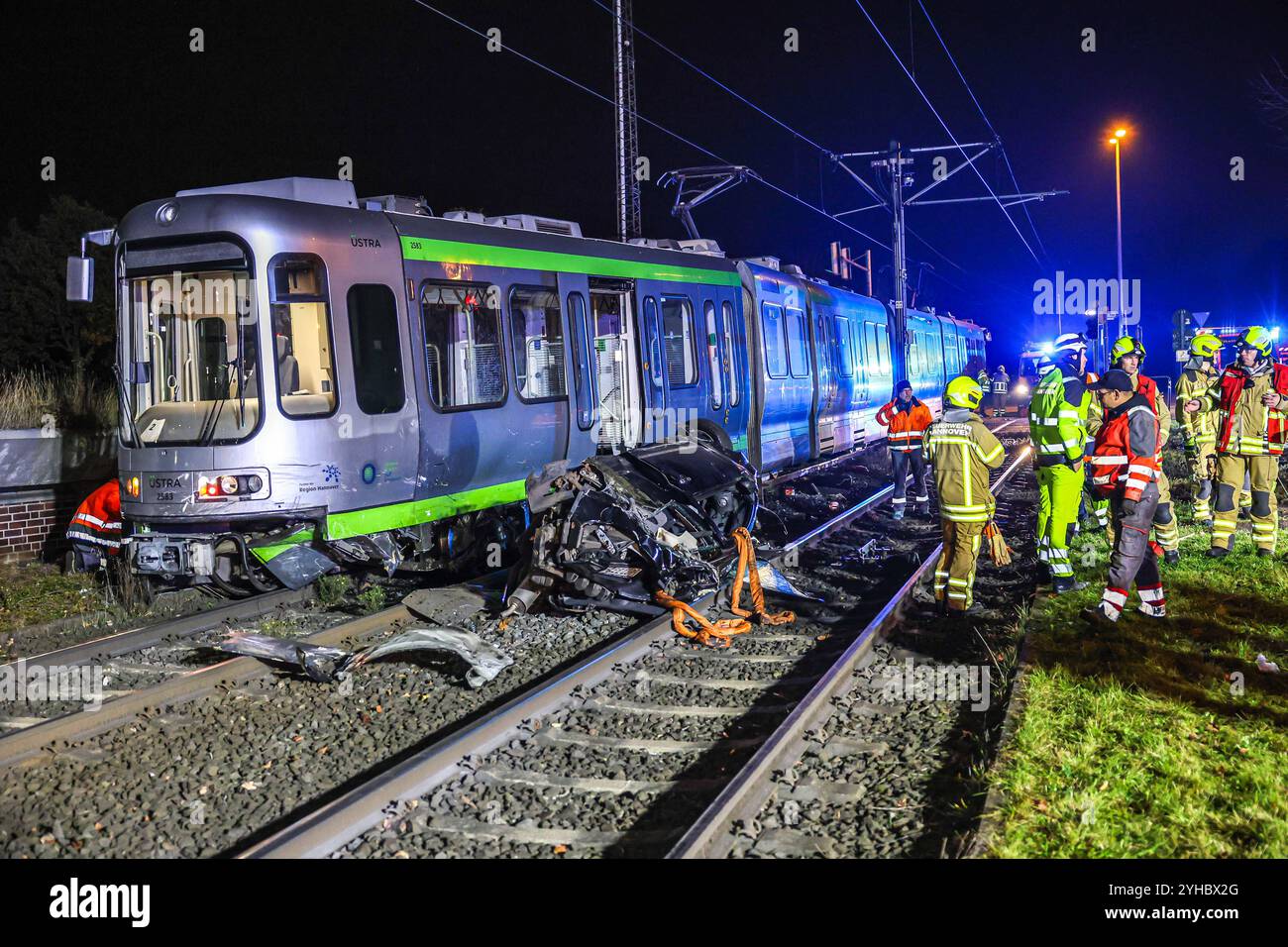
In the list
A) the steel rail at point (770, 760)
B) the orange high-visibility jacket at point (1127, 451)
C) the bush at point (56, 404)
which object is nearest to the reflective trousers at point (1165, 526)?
the orange high-visibility jacket at point (1127, 451)

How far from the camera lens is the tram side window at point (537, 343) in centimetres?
983

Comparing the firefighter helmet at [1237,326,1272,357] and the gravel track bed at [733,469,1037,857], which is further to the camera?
the firefighter helmet at [1237,326,1272,357]

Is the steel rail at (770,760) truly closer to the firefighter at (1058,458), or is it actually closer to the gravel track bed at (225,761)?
the gravel track bed at (225,761)

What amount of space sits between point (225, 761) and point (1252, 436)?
8.81 meters

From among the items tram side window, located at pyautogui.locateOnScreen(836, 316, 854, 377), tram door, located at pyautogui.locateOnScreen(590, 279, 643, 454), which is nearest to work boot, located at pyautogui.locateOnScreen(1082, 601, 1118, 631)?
tram door, located at pyautogui.locateOnScreen(590, 279, 643, 454)

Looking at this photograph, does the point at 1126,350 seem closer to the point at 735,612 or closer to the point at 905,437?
the point at 905,437

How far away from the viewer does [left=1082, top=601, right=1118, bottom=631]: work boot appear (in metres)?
7.31

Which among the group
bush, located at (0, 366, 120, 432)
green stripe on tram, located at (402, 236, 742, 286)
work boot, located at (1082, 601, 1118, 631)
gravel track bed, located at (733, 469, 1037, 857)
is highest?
green stripe on tram, located at (402, 236, 742, 286)

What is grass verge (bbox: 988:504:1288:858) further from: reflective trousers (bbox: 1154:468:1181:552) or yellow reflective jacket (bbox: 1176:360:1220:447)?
yellow reflective jacket (bbox: 1176:360:1220:447)

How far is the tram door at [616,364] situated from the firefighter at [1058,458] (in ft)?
14.2

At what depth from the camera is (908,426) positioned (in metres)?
13.4

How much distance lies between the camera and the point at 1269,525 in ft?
31.2

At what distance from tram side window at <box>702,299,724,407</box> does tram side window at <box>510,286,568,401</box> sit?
10.5 feet
